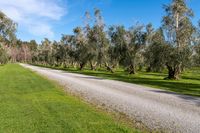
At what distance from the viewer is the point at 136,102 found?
13.4 meters

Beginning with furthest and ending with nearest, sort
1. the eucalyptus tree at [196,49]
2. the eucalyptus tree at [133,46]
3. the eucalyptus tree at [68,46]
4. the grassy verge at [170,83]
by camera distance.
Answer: the eucalyptus tree at [68,46] → the eucalyptus tree at [133,46] → the eucalyptus tree at [196,49] → the grassy verge at [170,83]

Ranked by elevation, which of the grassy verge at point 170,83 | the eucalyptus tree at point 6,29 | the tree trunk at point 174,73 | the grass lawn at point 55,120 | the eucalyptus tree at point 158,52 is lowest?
the grass lawn at point 55,120

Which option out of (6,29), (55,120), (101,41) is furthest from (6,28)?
(55,120)

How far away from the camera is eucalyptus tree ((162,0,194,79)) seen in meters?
33.2

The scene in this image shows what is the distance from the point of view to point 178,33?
114ft

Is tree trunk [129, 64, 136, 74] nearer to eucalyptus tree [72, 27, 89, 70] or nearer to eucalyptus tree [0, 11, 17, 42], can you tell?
eucalyptus tree [72, 27, 89, 70]

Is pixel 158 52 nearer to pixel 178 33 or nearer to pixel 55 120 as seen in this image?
pixel 178 33

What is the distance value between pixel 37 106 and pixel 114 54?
138ft

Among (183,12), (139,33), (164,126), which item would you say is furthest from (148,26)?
(164,126)

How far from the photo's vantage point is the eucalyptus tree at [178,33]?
109 feet

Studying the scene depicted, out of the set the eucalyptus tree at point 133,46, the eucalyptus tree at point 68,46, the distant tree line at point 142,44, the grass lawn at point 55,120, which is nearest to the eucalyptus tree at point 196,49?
the distant tree line at point 142,44

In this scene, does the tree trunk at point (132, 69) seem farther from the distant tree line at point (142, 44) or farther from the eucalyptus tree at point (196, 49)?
the eucalyptus tree at point (196, 49)

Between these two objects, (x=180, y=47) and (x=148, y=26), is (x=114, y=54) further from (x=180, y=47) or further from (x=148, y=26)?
(x=180, y=47)

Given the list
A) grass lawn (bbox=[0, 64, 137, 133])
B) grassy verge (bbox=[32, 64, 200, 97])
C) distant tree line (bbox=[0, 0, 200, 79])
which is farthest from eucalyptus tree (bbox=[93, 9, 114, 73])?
grass lawn (bbox=[0, 64, 137, 133])
